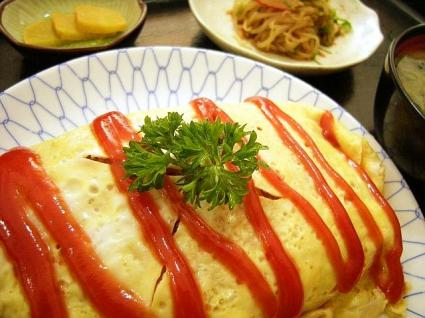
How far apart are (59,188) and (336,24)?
317 centimetres

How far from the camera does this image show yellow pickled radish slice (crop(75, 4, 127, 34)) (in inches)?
128

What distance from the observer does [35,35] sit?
10.6 feet

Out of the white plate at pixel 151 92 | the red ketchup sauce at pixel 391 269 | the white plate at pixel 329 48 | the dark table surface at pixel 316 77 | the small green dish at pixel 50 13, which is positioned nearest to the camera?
the red ketchup sauce at pixel 391 269

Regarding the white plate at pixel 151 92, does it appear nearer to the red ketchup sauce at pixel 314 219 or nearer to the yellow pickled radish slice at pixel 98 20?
the yellow pickled radish slice at pixel 98 20

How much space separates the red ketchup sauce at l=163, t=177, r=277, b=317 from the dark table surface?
1.72m

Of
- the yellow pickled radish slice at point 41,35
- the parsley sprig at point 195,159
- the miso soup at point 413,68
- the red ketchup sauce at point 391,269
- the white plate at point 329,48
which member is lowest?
the red ketchup sauce at point 391,269

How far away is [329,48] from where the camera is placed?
3.95m

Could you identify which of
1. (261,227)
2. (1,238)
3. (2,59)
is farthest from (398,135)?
(2,59)

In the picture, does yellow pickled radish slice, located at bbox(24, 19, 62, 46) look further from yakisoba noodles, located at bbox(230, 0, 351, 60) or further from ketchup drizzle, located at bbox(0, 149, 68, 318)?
ketchup drizzle, located at bbox(0, 149, 68, 318)

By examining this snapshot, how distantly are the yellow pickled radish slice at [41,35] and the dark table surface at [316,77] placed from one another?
14cm

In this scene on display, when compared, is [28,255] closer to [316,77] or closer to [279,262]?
[279,262]

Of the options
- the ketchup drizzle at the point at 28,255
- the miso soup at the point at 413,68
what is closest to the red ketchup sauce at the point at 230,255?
the ketchup drizzle at the point at 28,255

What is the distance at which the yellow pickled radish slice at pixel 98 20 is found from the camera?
326 centimetres

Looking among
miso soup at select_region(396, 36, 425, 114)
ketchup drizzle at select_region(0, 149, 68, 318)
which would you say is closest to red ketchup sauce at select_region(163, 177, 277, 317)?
ketchup drizzle at select_region(0, 149, 68, 318)
